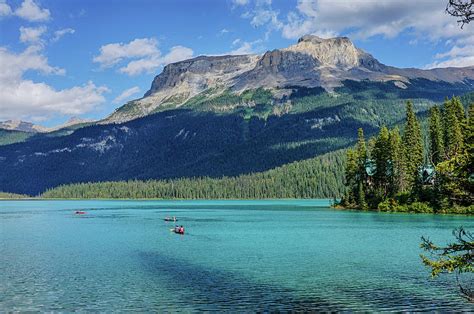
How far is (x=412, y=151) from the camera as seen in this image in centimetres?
12325

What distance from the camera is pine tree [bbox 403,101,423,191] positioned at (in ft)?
396

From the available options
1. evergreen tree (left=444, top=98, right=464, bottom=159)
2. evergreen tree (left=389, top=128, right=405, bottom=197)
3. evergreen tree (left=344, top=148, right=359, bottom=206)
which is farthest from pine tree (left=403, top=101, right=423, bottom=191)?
Result: evergreen tree (left=344, top=148, right=359, bottom=206)

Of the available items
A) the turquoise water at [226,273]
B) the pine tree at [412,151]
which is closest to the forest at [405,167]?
the pine tree at [412,151]

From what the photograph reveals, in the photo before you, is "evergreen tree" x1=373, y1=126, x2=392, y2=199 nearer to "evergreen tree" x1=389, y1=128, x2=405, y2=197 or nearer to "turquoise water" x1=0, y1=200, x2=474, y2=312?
"evergreen tree" x1=389, y1=128, x2=405, y2=197

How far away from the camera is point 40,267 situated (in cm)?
5009

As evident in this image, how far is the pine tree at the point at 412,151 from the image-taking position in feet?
396

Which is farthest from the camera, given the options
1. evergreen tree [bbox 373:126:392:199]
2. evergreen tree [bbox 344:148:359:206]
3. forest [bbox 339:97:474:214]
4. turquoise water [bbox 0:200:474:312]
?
evergreen tree [bbox 344:148:359:206]

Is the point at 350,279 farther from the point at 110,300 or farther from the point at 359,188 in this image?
the point at 359,188

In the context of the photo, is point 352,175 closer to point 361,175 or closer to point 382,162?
point 361,175

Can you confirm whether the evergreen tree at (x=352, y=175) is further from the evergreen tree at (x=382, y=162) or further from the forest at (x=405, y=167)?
the evergreen tree at (x=382, y=162)

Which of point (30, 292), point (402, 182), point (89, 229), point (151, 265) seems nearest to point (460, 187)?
point (30, 292)

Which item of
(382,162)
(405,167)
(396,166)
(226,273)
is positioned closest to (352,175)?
(382,162)

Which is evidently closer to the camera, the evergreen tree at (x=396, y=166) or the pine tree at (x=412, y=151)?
the pine tree at (x=412, y=151)

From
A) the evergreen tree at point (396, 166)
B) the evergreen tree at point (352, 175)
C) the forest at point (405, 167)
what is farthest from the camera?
the evergreen tree at point (352, 175)
